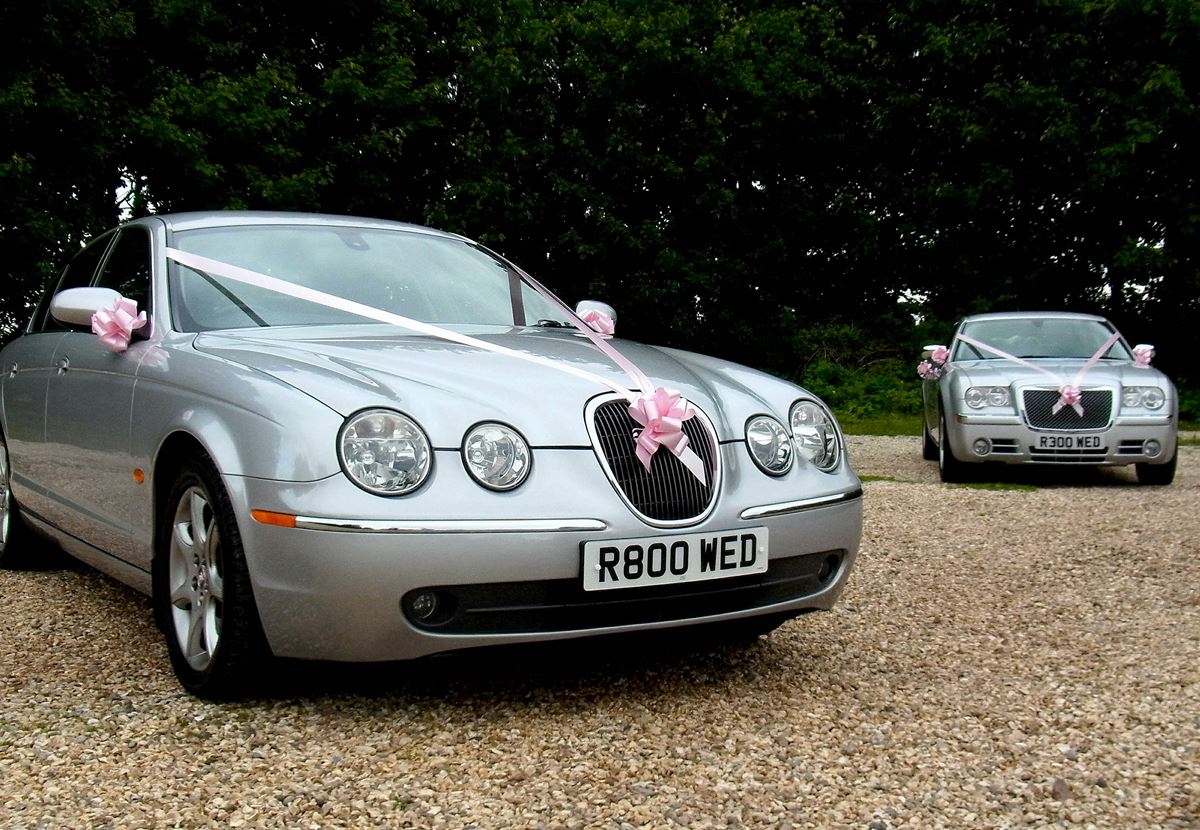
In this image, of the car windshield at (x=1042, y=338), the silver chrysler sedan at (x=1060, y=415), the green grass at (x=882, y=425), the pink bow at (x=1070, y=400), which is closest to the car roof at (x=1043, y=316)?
the car windshield at (x=1042, y=338)

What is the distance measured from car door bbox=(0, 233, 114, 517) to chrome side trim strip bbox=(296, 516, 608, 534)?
2053 millimetres

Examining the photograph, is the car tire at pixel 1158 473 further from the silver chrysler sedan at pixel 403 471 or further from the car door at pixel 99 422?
the car door at pixel 99 422

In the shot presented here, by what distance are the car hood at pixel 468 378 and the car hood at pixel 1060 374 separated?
567cm

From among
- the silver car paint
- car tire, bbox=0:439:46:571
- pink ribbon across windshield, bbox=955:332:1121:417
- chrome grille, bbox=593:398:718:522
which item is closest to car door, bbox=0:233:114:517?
car tire, bbox=0:439:46:571

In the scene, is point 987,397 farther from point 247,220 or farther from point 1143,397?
point 247,220

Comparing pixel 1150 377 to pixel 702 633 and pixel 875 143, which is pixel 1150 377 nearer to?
pixel 702 633

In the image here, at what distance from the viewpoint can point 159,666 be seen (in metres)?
3.79

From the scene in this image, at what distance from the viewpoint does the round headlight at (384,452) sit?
9.80ft

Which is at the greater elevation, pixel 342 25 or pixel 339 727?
pixel 342 25

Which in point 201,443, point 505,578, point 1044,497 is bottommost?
point 1044,497

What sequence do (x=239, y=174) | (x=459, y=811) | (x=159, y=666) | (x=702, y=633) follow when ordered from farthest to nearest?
(x=239, y=174) < (x=159, y=666) < (x=702, y=633) < (x=459, y=811)

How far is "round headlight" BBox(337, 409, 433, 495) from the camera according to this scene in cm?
299

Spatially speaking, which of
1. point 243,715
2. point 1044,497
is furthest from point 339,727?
point 1044,497

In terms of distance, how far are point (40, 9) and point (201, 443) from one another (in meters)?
13.3
